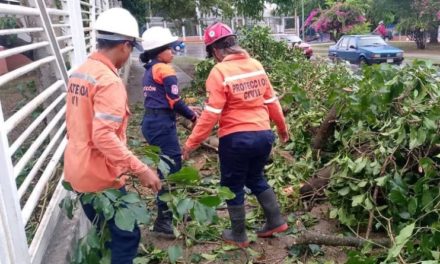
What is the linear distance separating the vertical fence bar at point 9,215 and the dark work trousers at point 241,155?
172 cm

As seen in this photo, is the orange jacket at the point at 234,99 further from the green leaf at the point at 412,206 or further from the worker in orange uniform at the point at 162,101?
the green leaf at the point at 412,206

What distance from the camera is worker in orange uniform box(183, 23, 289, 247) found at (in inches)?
142

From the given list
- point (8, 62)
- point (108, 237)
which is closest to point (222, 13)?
point (8, 62)

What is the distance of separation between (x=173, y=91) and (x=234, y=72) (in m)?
0.61

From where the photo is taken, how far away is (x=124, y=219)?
2506mm

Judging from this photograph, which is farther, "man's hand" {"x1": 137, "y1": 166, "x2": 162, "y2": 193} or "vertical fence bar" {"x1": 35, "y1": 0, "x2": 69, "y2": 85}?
"vertical fence bar" {"x1": 35, "y1": 0, "x2": 69, "y2": 85}

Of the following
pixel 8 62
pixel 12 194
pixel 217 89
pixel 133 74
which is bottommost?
pixel 133 74

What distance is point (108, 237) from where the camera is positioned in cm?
279

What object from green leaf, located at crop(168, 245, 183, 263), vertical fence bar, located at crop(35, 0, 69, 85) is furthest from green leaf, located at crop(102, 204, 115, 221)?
vertical fence bar, located at crop(35, 0, 69, 85)

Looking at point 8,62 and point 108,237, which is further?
point 8,62

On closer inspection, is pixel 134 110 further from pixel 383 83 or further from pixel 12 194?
pixel 12 194

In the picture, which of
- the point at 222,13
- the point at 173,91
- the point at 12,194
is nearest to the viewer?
the point at 12,194

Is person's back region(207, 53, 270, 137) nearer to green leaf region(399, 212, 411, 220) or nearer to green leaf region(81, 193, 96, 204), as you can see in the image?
green leaf region(399, 212, 411, 220)

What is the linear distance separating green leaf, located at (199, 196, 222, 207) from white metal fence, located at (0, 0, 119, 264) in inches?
38.6
